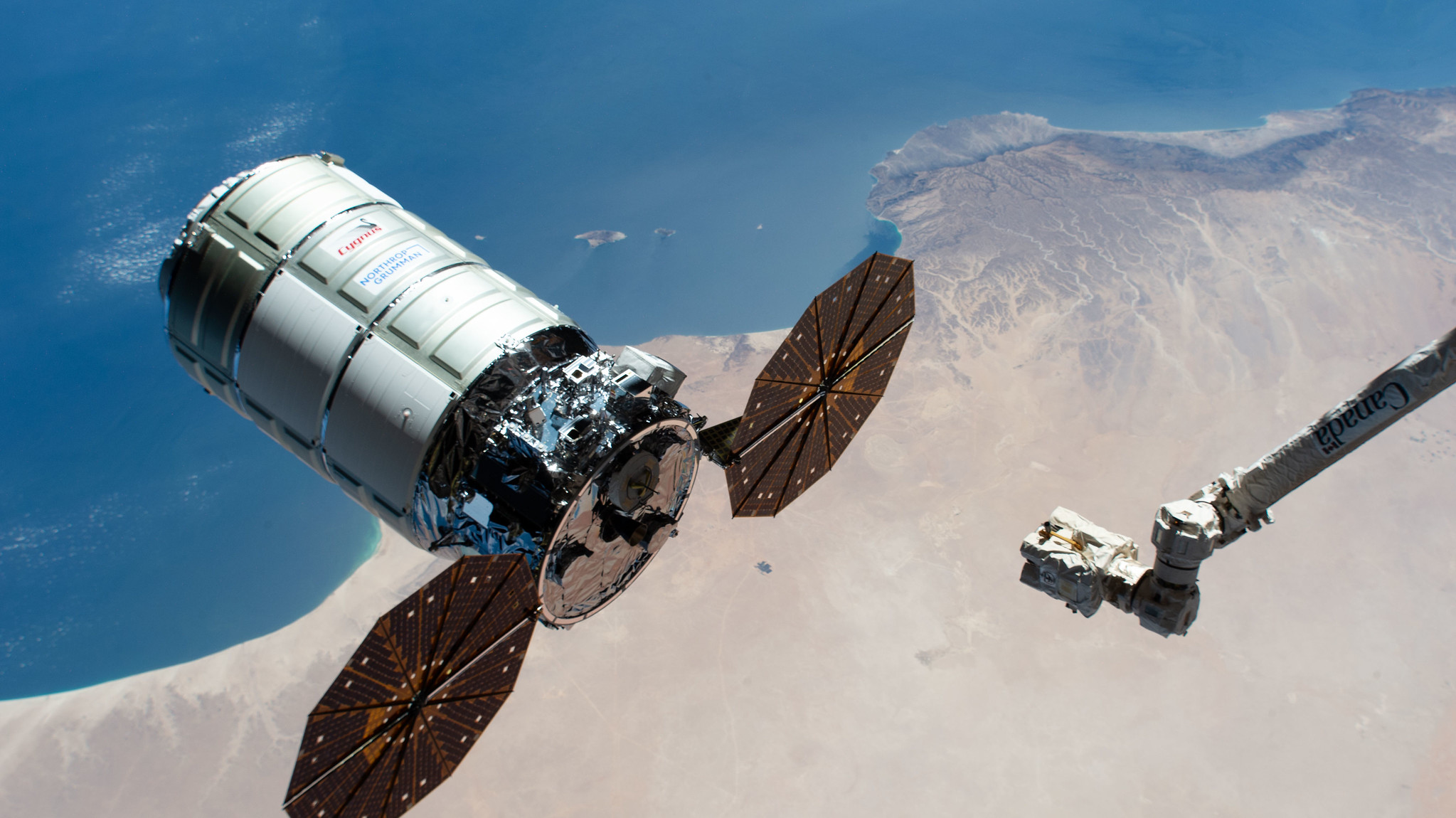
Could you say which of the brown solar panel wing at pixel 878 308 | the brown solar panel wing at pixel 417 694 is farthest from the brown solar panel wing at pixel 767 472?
the brown solar panel wing at pixel 417 694

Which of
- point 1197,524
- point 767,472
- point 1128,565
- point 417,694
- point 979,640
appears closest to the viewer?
point 417,694

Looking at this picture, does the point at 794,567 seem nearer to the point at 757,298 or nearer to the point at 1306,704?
the point at 757,298

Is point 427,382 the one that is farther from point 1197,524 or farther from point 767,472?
point 1197,524

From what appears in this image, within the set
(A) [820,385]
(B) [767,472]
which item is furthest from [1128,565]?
(B) [767,472]

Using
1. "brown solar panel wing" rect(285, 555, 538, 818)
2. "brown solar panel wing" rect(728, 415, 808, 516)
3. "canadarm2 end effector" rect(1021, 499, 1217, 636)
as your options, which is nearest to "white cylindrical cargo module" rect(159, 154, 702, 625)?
"brown solar panel wing" rect(728, 415, 808, 516)

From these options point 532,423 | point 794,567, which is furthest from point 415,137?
point 532,423

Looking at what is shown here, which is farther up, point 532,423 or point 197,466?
point 532,423
